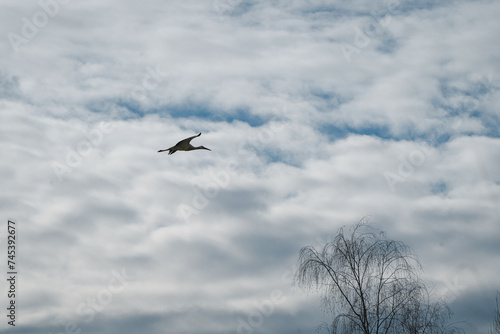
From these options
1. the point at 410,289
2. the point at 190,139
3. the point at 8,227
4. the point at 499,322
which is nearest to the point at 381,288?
the point at 410,289

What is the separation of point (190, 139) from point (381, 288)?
7.38m

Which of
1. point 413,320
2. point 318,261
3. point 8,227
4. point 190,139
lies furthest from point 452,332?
point 8,227

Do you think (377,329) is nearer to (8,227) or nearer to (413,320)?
(413,320)

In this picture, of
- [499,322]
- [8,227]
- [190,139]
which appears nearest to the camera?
[190,139]

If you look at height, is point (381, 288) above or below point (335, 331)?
above

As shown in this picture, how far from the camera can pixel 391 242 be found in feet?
65.7

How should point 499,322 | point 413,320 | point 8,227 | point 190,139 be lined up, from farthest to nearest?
point 8,227 < point 499,322 < point 413,320 < point 190,139

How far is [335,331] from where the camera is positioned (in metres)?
19.0

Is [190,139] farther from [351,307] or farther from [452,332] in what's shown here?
[452,332]

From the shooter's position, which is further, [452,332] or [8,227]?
[8,227]

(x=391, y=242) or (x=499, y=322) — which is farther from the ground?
(x=391, y=242)

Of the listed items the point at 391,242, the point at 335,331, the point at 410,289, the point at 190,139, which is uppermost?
the point at 190,139

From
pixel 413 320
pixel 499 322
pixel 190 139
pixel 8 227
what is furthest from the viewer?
pixel 8 227

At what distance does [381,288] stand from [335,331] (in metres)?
1.87
